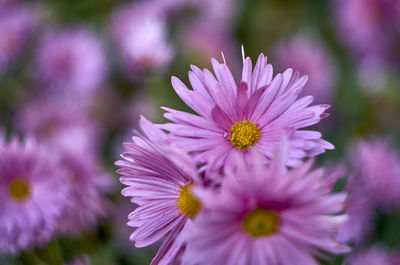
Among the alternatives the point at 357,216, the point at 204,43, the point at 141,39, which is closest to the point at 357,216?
the point at 357,216

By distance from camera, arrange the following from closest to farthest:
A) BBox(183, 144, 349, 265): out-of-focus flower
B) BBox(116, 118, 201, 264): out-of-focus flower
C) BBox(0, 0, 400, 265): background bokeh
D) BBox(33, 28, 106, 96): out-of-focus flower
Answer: BBox(183, 144, 349, 265): out-of-focus flower → BBox(116, 118, 201, 264): out-of-focus flower → BBox(0, 0, 400, 265): background bokeh → BBox(33, 28, 106, 96): out-of-focus flower

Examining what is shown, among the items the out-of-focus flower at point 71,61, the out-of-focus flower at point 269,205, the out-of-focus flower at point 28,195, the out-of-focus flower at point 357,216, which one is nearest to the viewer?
the out-of-focus flower at point 269,205

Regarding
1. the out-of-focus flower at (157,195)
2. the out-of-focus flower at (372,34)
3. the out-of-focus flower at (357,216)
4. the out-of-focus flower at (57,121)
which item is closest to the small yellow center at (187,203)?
the out-of-focus flower at (157,195)

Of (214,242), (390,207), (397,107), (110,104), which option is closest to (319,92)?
(397,107)

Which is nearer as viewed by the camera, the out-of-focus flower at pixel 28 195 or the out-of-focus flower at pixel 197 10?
the out-of-focus flower at pixel 28 195

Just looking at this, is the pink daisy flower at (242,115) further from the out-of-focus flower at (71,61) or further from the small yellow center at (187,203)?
the out-of-focus flower at (71,61)

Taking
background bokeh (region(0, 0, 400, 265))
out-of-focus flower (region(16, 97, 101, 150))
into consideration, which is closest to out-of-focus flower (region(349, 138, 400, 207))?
background bokeh (region(0, 0, 400, 265))

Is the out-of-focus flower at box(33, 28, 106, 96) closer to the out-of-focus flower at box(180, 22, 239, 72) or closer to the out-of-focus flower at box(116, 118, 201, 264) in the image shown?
the out-of-focus flower at box(180, 22, 239, 72)
